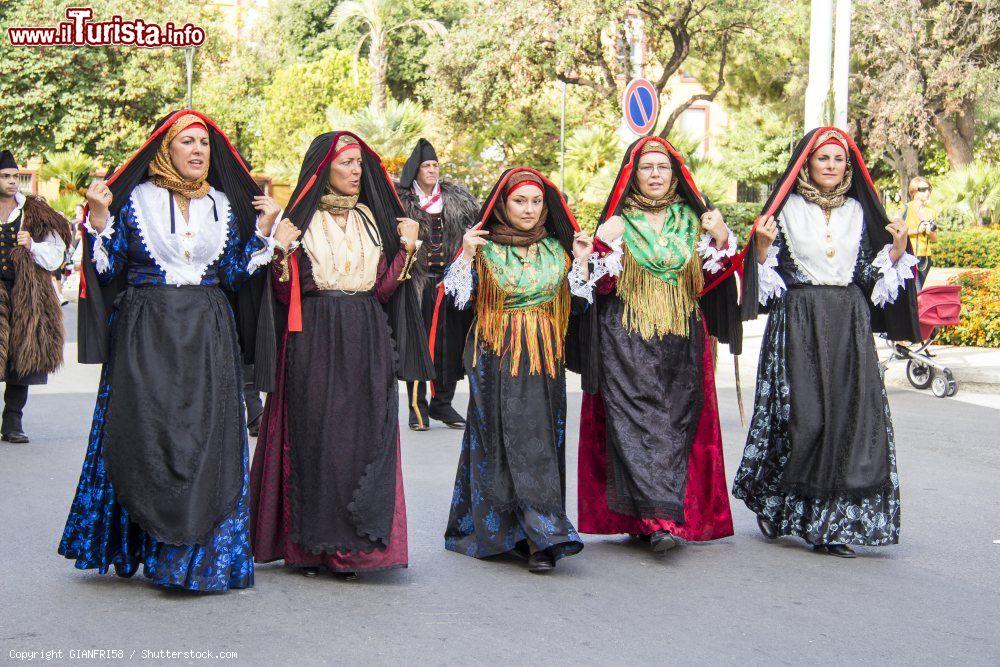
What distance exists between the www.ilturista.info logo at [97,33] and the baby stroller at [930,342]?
32755mm

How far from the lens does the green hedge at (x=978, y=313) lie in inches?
617

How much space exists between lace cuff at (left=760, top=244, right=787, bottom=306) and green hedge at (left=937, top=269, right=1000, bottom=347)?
9793mm

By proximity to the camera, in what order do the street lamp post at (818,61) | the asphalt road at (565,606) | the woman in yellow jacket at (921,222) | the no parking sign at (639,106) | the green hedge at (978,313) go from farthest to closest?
the green hedge at (978,313) → the street lamp post at (818,61) → the woman in yellow jacket at (921,222) → the no parking sign at (639,106) → the asphalt road at (565,606)

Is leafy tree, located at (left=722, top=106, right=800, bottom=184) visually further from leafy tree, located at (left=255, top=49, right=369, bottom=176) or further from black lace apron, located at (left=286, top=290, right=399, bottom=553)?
black lace apron, located at (left=286, top=290, right=399, bottom=553)

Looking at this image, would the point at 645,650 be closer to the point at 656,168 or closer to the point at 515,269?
the point at 515,269

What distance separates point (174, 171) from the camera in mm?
5500

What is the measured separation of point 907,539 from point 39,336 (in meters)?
6.39

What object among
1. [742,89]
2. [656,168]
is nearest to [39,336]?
[656,168]

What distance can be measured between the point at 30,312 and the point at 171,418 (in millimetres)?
4888

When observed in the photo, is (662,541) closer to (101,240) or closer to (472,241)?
(472,241)

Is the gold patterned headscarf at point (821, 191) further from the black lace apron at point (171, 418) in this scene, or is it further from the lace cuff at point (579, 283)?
the black lace apron at point (171, 418)

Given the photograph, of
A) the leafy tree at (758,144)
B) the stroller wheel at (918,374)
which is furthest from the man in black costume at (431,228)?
the leafy tree at (758,144)

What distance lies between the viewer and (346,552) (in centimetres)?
568

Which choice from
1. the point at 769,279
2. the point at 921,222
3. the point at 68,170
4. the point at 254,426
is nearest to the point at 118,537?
the point at 769,279
